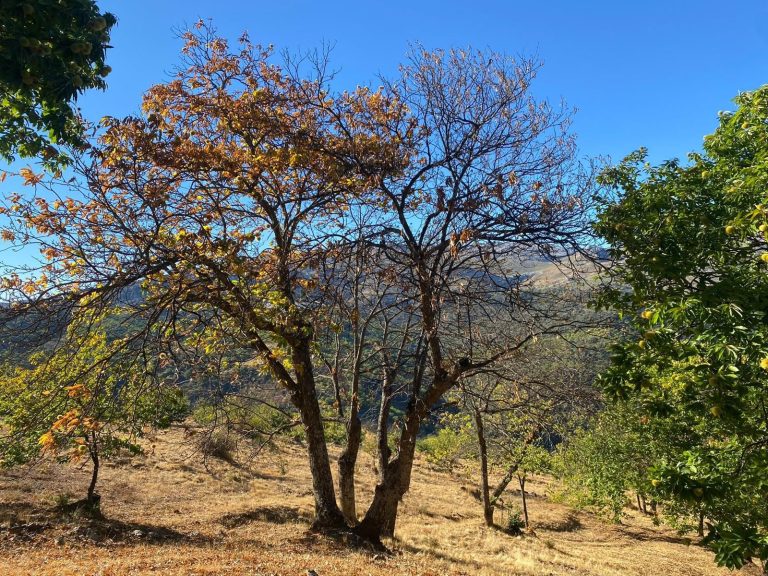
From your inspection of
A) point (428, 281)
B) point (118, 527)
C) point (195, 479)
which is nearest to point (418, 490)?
point (195, 479)

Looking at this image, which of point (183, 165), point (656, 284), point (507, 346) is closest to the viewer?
point (656, 284)

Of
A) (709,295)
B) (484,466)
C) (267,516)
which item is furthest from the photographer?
(484,466)

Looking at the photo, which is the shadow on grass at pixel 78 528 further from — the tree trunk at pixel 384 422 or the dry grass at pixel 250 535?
the tree trunk at pixel 384 422

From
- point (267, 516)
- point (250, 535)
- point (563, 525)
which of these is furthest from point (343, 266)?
point (563, 525)

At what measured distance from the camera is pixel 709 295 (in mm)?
4301

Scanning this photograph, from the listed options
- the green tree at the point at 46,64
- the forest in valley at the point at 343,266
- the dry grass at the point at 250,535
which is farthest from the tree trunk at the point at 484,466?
the green tree at the point at 46,64

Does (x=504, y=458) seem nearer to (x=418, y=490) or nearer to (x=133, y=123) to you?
(x=418, y=490)

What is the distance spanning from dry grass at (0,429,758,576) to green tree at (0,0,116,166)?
4.99 meters

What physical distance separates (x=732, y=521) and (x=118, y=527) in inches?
454

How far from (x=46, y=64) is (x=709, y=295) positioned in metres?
5.92

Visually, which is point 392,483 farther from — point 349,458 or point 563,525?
point 563,525

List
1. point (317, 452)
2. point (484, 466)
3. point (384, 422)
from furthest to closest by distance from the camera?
point (484, 466) < point (384, 422) < point (317, 452)

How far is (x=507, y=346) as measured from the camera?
7898 millimetres

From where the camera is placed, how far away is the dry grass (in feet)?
22.1
